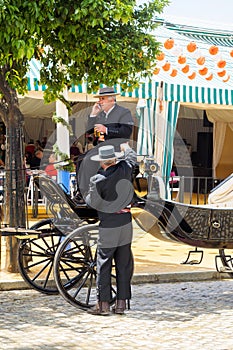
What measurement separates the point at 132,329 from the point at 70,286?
1490 mm

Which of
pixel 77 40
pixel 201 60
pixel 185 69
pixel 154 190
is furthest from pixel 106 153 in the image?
pixel 201 60

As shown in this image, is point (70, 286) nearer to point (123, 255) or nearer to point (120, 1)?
point (123, 255)

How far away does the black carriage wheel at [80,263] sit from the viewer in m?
7.61

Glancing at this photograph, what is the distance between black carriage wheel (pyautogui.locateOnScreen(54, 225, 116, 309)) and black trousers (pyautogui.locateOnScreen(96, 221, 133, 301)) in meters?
0.25

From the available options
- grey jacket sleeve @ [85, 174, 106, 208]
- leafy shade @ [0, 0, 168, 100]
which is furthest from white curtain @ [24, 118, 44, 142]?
grey jacket sleeve @ [85, 174, 106, 208]

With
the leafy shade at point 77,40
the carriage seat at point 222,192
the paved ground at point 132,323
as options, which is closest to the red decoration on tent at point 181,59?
the leafy shade at point 77,40

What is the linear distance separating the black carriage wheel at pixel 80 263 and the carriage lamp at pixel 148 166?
29.9 inches

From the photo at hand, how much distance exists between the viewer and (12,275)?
9273 mm

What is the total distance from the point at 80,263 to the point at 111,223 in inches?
30.4

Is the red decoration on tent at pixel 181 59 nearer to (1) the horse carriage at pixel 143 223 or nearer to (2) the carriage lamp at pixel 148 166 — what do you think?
(1) the horse carriage at pixel 143 223

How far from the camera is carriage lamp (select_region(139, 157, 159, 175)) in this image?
25.9ft

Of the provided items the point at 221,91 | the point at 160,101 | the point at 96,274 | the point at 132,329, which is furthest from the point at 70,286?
the point at 221,91

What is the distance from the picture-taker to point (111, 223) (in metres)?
7.45

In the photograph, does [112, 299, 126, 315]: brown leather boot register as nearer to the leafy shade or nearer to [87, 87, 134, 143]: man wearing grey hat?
[87, 87, 134, 143]: man wearing grey hat
